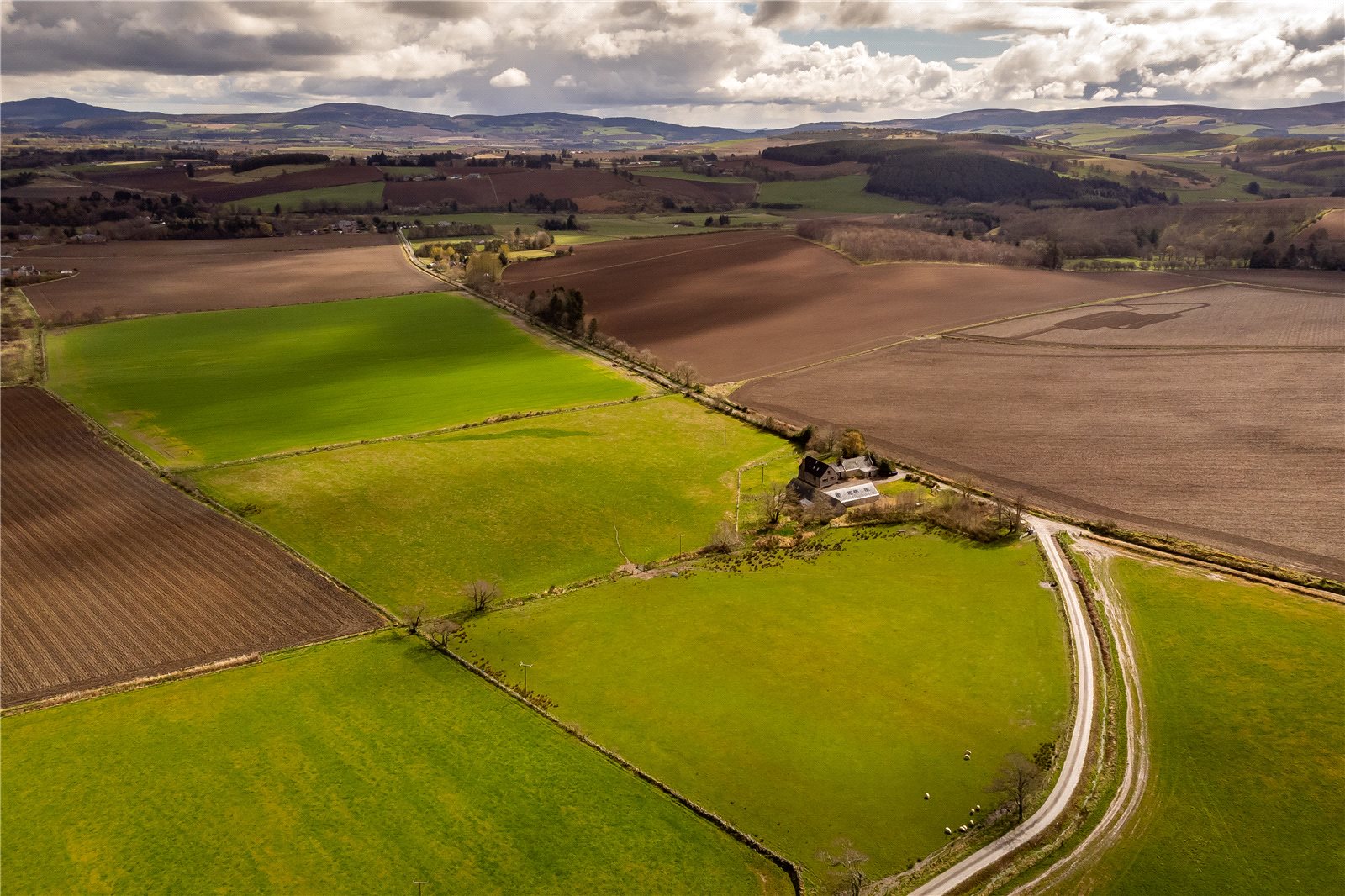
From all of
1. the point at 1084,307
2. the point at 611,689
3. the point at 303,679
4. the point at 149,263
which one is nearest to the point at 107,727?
the point at 303,679

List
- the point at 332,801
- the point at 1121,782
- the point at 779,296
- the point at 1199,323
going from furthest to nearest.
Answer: the point at 779,296 < the point at 1199,323 < the point at 1121,782 < the point at 332,801

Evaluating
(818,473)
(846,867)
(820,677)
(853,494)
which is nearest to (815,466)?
(818,473)

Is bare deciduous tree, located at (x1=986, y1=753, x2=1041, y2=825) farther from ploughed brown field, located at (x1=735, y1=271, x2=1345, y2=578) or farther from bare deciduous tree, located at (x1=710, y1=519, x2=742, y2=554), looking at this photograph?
ploughed brown field, located at (x1=735, y1=271, x2=1345, y2=578)

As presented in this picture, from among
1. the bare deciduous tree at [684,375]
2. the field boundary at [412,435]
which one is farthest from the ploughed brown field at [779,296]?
the field boundary at [412,435]

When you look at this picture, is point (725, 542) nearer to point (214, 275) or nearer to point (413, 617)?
point (413, 617)

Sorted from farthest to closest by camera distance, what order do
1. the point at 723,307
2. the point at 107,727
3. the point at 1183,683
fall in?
the point at 723,307 → the point at 1183,683 → the point at 107,727

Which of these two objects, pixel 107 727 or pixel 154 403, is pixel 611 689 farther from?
pixel 154 403
